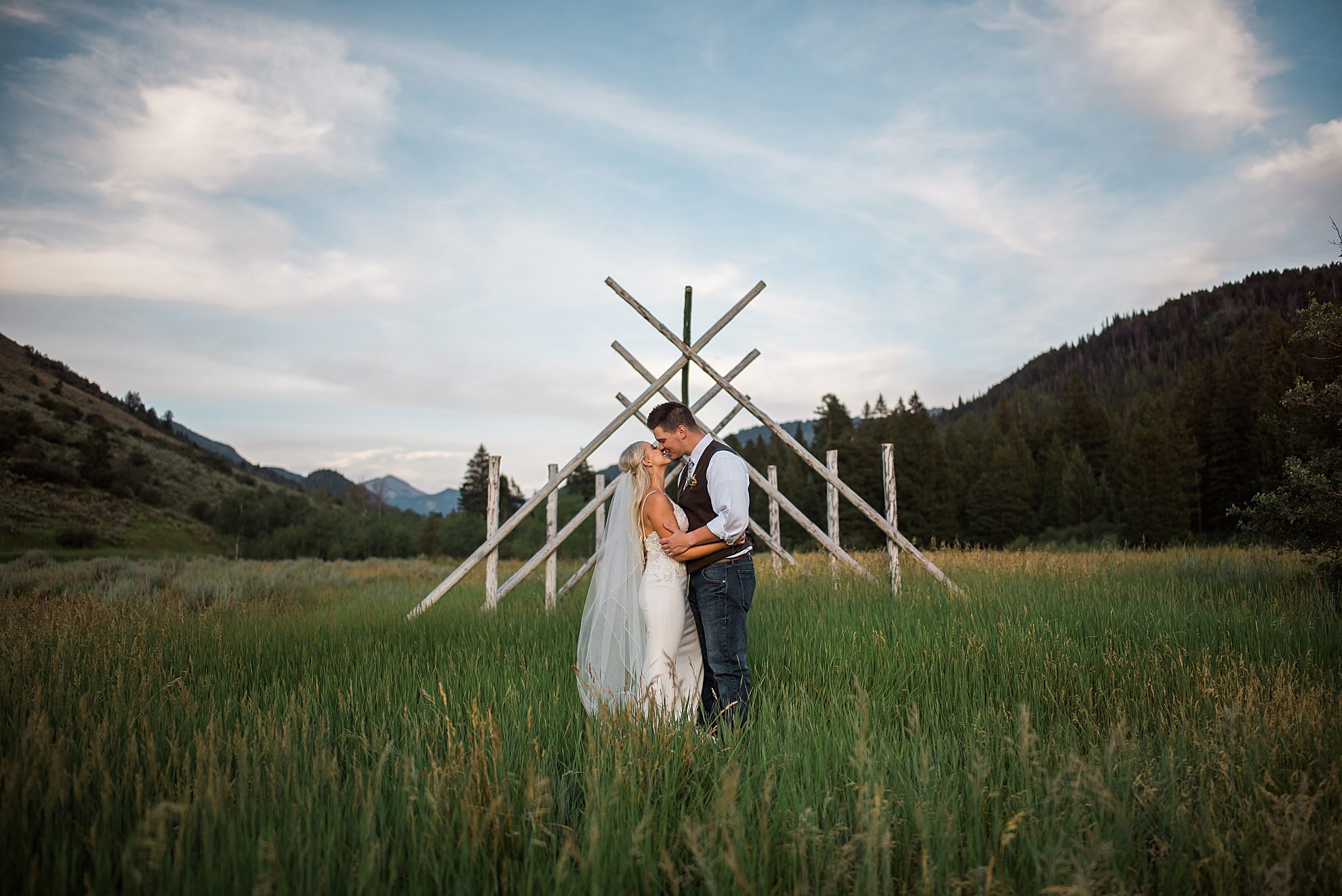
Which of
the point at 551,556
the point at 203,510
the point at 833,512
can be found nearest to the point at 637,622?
the point at 551,556

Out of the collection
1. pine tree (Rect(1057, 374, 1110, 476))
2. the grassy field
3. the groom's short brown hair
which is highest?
pine tree (Rect(1057, 374, 1110, 476))

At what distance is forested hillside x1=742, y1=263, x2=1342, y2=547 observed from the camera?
36.5 meters

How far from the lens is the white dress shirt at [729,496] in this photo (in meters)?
4.46

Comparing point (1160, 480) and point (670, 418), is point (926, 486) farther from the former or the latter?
point (670, 418)

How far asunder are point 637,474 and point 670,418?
478mm

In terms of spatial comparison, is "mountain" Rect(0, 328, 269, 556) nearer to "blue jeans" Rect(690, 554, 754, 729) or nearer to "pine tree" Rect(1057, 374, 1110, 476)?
"blue jeans" Rect(690, 554, 754, 729)

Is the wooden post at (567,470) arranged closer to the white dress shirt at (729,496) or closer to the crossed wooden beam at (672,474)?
the crossed wooden beam at (672,474)

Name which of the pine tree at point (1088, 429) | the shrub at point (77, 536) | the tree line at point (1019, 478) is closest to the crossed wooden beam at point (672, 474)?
the tree line at point (1019, 478)

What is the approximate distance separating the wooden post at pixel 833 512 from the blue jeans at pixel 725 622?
4852 millimetres

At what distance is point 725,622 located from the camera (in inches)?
179

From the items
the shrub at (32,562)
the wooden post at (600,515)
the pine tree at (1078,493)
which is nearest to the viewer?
the wooden post at (600,515)

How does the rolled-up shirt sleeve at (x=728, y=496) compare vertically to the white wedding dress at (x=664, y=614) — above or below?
above

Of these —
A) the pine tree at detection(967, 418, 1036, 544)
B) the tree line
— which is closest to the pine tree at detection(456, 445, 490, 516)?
the tree line

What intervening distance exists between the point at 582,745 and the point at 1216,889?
2.76 metres
